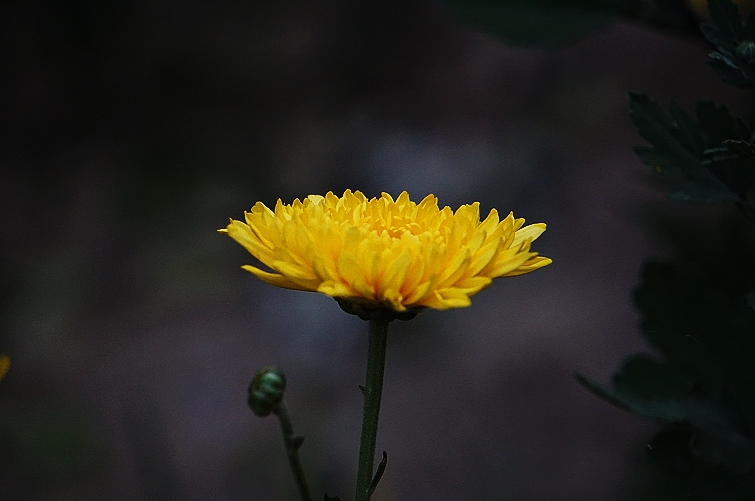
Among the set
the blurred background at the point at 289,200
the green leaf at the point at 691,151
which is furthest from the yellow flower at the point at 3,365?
the blurred background at the point at 289,200

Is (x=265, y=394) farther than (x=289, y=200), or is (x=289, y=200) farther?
(x=289, y=200)

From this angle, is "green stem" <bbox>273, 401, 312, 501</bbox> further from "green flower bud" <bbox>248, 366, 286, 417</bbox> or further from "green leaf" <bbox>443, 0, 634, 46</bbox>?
"green leaf" <bbox>443, 0, 634, 46</bbox>

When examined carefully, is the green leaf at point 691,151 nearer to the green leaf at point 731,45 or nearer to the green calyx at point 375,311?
the green leaf at point 731,45

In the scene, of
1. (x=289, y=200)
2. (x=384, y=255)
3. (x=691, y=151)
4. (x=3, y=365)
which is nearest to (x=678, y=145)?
(x=691, y=151)

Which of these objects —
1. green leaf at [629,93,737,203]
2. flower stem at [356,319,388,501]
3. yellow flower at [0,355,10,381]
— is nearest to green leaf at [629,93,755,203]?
green leaf at [629,93,737,203]

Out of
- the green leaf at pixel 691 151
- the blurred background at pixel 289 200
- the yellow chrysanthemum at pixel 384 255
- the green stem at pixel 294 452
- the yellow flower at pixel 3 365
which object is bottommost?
the blurred background at pixel 289 200

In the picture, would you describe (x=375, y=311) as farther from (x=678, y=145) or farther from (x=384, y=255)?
(x=678, y=145)
